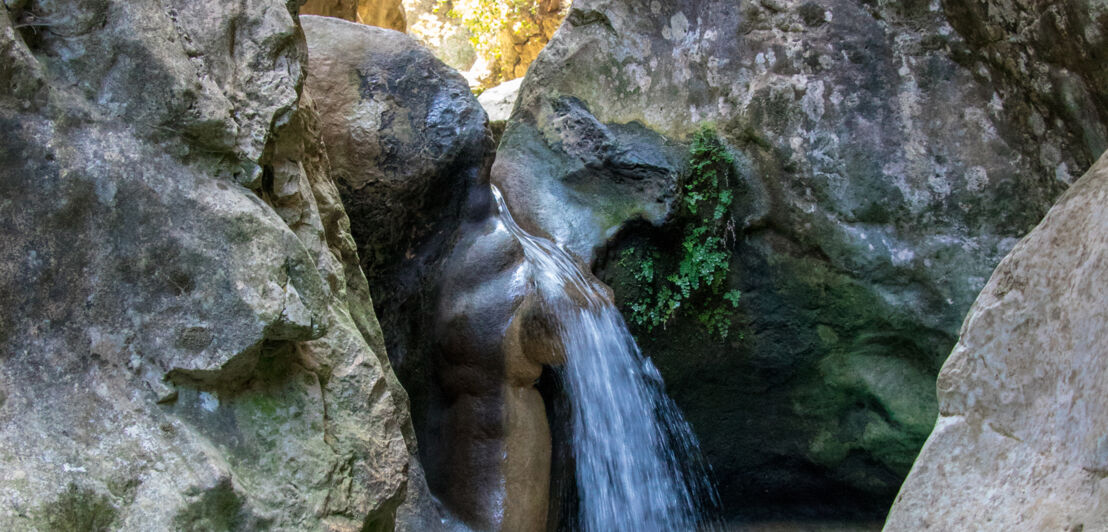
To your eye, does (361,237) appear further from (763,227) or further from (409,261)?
(763,227)

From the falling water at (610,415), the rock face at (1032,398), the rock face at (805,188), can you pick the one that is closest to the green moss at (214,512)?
the rock face at (1032,398)

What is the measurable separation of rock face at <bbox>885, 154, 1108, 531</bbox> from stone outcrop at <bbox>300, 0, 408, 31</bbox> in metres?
5.77

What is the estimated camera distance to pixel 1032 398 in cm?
189

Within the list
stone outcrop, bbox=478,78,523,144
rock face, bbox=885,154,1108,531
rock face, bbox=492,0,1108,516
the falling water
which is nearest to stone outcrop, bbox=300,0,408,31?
stone outcrop, bbox=478,78,523,144

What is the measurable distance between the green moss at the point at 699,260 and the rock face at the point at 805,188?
0.04 m

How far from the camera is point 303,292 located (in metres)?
2.20

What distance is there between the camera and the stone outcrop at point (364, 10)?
6.94 metres

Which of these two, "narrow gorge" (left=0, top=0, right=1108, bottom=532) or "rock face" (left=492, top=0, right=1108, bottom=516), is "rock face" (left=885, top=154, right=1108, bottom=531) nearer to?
"narrow gorge" (left=0, top=0, right=1108, bottom=532)

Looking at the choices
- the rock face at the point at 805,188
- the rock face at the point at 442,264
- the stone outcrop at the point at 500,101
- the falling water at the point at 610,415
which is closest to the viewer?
the rock face at the point at 442,264

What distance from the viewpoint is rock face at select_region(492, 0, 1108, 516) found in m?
4.19

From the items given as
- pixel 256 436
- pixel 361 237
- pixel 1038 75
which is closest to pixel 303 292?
pixel 256 436

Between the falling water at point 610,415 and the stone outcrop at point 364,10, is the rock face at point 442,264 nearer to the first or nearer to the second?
the falling water at point 610,415

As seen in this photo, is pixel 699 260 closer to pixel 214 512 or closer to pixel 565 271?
pixel 565 271

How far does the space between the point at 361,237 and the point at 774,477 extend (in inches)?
108
